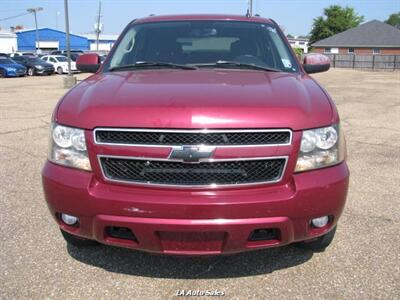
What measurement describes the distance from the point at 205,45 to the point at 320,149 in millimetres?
1794

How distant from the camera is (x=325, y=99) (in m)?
2.98

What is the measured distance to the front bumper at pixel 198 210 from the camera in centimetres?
256

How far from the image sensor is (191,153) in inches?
101

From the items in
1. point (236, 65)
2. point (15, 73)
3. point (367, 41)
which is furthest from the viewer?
point (367, 41)

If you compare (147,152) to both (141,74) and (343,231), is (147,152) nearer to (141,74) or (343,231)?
(141,74)

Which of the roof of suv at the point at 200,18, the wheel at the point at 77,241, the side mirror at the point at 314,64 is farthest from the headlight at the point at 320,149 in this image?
the roof of suv at the point at 200,18

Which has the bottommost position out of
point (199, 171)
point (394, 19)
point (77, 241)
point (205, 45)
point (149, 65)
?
point (77, 241)

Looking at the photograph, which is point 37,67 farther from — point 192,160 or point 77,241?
point 192,160

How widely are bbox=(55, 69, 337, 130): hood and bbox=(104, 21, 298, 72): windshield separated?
0.68 meters

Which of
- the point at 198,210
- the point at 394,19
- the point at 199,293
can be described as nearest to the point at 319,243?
the point at 199,293

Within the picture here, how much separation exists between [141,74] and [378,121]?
777cm

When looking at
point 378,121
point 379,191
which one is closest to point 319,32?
point 378,121

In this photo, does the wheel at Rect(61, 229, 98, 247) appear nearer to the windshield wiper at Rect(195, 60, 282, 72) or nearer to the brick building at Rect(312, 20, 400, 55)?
the windshield wiper at Rect(195, 60, 282, 72)

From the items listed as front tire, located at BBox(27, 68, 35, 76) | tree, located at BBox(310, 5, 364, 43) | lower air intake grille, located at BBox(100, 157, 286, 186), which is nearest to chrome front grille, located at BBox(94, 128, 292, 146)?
lower air intake grille, located at BBox(100, 157, 286, 186)
